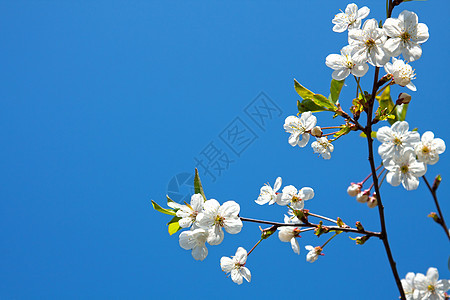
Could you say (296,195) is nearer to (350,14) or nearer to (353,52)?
(353,52)

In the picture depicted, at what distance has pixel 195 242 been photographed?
105cm

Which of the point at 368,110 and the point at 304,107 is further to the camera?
the point at 304,107

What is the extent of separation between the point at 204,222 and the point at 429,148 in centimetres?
62

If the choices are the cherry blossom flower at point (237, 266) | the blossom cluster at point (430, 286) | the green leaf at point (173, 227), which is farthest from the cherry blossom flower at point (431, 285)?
the green leaf at point (173, 227)

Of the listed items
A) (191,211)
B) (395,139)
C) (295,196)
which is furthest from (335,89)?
(191,211)

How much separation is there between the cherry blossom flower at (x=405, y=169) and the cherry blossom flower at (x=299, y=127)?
0.94 ft

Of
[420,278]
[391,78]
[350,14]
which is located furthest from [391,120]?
[420,278]

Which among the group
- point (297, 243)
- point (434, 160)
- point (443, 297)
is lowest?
point (443, 297)

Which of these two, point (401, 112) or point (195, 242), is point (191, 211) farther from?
point (401, 112)

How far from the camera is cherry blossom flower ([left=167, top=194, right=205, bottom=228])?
3.40 feet

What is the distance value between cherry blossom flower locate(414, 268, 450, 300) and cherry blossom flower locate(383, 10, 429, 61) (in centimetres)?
58

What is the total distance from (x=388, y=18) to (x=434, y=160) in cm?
38

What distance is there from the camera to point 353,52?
1.01 meters

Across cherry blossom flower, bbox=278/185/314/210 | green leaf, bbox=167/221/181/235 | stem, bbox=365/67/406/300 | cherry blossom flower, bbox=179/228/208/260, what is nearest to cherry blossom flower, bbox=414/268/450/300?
stem, bbox=365/67/406/300
